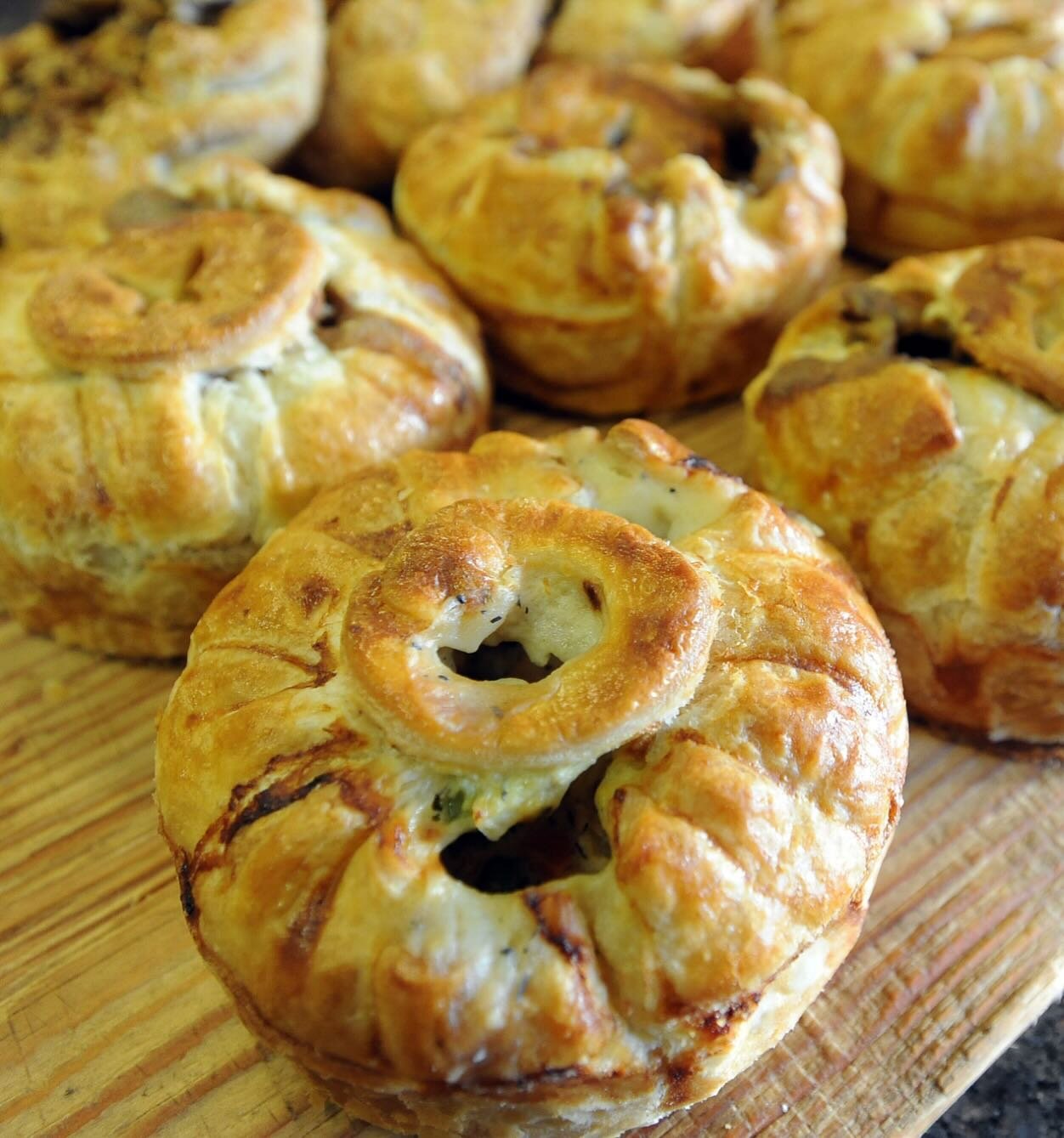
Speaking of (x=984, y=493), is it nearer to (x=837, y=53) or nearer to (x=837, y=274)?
(x=837, y=274)

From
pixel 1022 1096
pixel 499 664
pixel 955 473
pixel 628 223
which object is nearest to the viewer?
pixel 499 664

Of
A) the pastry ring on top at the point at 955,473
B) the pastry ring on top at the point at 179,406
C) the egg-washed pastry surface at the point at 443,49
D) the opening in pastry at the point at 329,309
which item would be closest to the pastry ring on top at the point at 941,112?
the egg-washed pastry surface at the point at 443,49

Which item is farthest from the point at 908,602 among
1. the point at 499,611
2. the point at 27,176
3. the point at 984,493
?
the point at 27,176

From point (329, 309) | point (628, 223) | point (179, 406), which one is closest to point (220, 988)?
point (179, 406)

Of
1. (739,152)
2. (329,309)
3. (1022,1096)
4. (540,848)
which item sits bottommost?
(1022,1096)

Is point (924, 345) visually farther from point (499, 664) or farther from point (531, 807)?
point (531, 807)

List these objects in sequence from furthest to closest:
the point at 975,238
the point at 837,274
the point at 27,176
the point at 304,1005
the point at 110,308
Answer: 1. the point at 837,274
2. the point at 975,238
3. the point at 27,176
4. the point at 110,308
5. the point at 304,1005

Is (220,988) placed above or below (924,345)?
below

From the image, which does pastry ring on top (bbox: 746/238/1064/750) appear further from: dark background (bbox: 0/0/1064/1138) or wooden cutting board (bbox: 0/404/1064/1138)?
dark background (bbox: 0/0/1064/1138)
